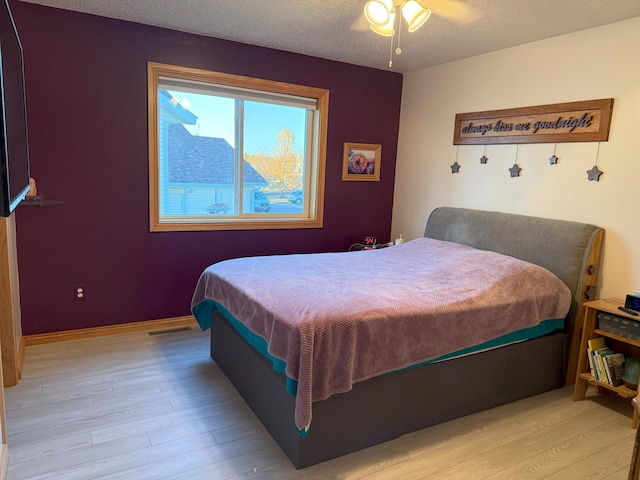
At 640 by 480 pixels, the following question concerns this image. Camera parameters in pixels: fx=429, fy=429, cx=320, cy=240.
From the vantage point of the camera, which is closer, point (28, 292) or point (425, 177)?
point (28, 292)

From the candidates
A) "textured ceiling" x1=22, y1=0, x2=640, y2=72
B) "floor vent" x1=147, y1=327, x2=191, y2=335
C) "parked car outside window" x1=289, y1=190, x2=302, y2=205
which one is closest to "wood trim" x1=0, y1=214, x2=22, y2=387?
"floor vent" x1=147, y1=327, x2=191, y2=335

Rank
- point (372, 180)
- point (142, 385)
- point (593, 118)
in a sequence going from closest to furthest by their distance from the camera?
point (142, 385)
point (593, 118)
point (372, 180)

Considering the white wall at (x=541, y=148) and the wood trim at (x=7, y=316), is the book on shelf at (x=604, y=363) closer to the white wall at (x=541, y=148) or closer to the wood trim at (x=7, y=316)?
the white wall at (x=541, y=148)

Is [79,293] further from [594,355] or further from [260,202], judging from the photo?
[594,355]

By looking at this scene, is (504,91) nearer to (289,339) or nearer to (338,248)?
(338,248)

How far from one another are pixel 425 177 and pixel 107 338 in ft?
10.5

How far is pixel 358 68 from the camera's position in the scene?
4211mm

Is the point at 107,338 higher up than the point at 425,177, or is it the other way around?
the point at 425,177

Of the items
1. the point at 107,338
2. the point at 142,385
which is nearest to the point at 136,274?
the point at 107,338

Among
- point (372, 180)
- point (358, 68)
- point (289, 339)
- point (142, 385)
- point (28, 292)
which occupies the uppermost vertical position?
point (358, 68)

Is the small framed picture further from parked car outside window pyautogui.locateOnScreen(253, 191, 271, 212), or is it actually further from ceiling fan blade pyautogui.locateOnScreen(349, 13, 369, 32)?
ceiling fan blade pyautogui.locateOnScreen(349, 13, 369, 32)

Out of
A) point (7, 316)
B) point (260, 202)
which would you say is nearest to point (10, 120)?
point (7, 316)

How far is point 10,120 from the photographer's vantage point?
1.60 metres

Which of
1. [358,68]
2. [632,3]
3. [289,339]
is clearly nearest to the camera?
[289,339]
